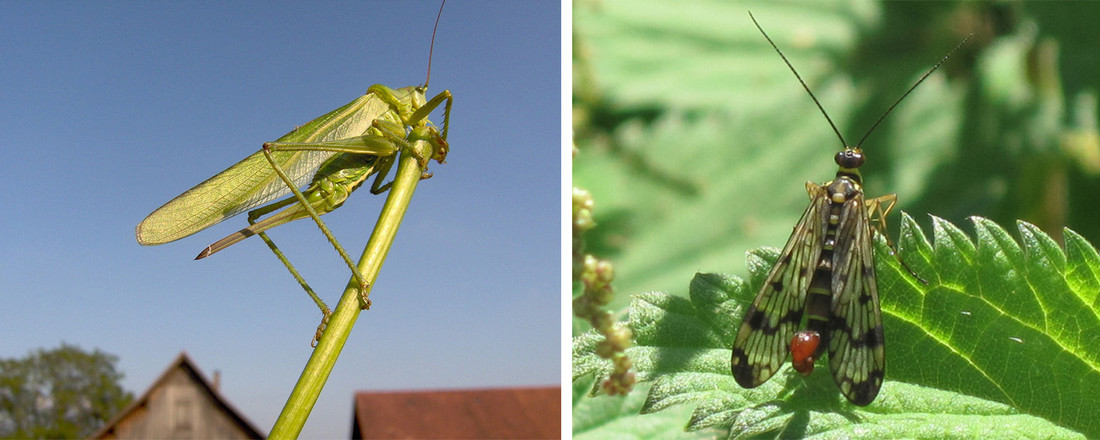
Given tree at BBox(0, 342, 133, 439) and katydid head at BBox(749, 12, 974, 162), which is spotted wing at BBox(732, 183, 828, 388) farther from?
tree at BBox(0, 342, 133, 439)

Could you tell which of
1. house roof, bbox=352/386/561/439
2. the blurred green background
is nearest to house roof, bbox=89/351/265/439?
house roof, bbox=352/386/561/439

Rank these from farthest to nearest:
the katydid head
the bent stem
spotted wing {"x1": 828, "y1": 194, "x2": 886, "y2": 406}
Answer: the katydid head → spotted wing {"x1": 828, "y1": 194, "x2": 886, "y2": 406} → the bent stem

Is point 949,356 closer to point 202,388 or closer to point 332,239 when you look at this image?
point 332,239

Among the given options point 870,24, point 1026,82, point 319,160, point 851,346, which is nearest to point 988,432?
point 851,346

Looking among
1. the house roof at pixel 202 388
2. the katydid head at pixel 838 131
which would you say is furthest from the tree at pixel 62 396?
the katydid head at pixel 838 131

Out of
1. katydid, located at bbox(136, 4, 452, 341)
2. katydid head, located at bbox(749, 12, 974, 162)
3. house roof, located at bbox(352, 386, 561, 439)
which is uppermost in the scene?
house roof, located at bbox(352, 386, 561, 439)

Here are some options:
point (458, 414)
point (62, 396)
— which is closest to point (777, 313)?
point (458, 414)
